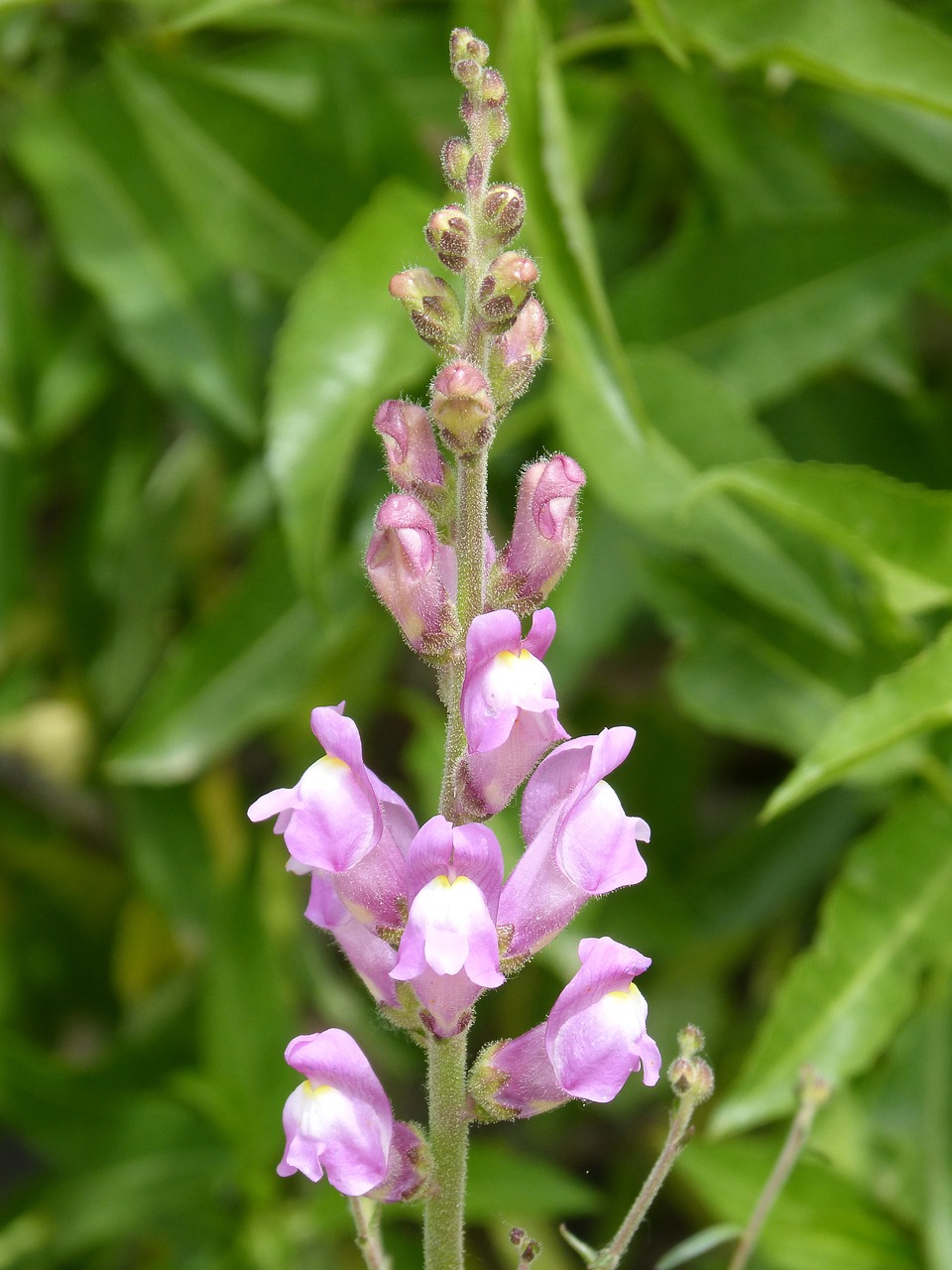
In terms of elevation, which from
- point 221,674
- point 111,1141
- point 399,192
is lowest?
point 111,1141

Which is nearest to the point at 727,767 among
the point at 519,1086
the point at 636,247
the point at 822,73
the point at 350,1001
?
the point at 350,1001

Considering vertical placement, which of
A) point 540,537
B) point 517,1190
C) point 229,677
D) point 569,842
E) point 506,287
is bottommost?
point 517,1190

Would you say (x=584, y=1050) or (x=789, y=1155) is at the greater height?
(x=584, y=1050)

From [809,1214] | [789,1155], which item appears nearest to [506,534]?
[809,1214]

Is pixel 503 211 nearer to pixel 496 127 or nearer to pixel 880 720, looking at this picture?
pixel 496 127

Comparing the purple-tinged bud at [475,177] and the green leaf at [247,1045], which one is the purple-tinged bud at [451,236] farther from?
the green leaf at [247,1045]

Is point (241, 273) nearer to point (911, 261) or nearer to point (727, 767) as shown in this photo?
point (911, 261)
